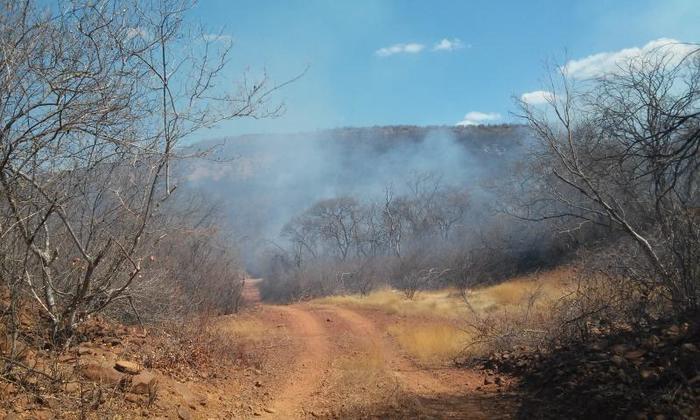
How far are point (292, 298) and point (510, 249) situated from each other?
1346 cm

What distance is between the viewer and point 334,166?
76375 millimetres

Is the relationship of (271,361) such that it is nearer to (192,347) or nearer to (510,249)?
(192,347)

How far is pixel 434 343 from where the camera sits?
1168 cm

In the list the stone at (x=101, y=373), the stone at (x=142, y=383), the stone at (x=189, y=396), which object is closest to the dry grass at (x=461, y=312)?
the stone at (x=189, y=396)

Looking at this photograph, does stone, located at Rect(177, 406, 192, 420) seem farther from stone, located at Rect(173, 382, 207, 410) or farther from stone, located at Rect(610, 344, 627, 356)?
stone, located at Rect(610, 344, 627, 356)

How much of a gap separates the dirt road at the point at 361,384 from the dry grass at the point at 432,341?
297 millimetres

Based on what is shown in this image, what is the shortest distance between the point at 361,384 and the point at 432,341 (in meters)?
4.08

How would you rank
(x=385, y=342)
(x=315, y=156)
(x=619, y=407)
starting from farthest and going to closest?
(x=315, y=156), (x=385, y=342), (x=619, y=407)

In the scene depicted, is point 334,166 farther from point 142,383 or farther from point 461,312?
point 142,383

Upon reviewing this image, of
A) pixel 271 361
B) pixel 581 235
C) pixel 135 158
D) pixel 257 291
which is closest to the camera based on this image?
pixel 135 158

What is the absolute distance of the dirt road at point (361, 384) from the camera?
666 cm

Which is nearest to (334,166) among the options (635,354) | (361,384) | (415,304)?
(415,304)

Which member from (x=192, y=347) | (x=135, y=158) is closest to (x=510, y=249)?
(x=192, y=347)

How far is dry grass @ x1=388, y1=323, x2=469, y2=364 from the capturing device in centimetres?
1070
